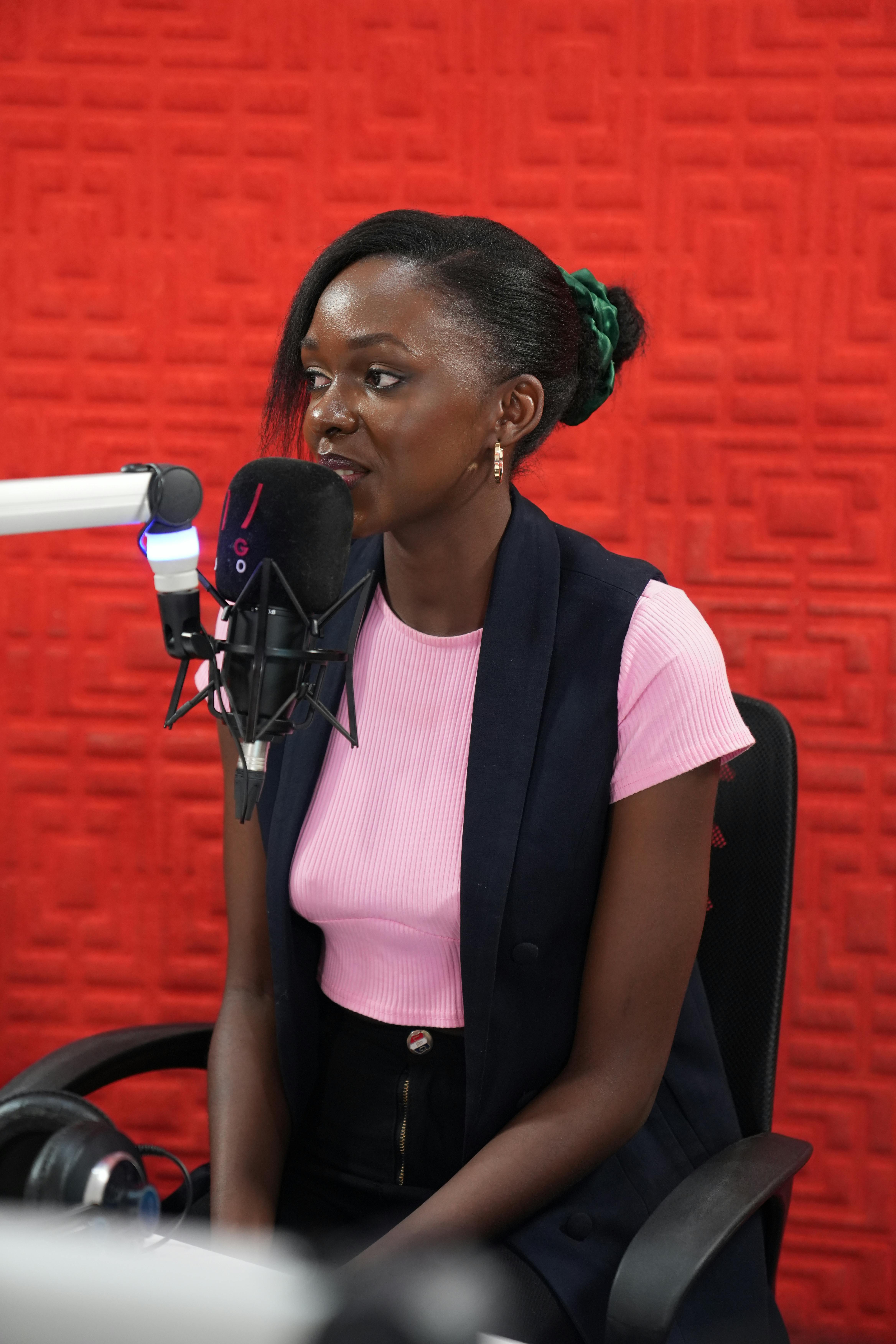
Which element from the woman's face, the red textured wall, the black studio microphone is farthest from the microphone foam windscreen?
the red textured wall

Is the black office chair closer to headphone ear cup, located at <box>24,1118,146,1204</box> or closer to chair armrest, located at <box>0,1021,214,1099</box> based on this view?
chair armrest, located at <box>0,1021,214,1099</box>

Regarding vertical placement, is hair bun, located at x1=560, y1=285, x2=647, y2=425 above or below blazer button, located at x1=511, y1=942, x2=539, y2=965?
above

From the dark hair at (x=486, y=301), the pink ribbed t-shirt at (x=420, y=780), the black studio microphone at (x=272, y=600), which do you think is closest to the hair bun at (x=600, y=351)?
the dark hair at (x=486, y=301)

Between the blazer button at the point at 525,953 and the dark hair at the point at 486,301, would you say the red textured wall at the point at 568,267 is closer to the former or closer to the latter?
the dark hair at the point at 486,301

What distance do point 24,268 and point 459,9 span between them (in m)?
0.88

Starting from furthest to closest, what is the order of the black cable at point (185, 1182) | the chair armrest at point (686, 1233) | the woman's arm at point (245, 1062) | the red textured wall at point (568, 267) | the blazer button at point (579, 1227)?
the red textured wall at point (568, 267)
the woman's arm at point (245, 1062)
the blazer button at point (579, 1227)
the chair armrest at point (686, 1233)
the black cable at point (185, 1182)

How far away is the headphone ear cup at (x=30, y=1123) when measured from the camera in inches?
22.4

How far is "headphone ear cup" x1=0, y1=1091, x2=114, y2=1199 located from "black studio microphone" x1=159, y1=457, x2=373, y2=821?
0.70 ft

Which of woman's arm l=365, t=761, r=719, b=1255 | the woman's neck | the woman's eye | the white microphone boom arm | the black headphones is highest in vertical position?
the woman's eye

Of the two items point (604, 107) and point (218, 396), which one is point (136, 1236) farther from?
point (604, 107)

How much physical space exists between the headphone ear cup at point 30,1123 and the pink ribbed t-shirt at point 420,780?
0.73 meters

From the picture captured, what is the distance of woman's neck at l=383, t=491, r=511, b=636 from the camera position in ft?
4.59

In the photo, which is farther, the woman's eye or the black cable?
the woman's eye

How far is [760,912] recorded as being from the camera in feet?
4.65
